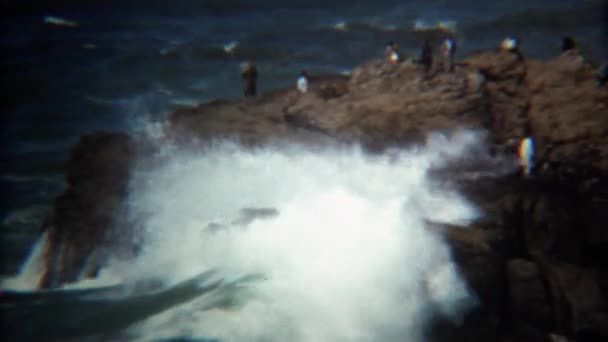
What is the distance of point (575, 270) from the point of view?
6719 millimetres

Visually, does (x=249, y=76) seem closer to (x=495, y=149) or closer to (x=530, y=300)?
(x=495, y=149)

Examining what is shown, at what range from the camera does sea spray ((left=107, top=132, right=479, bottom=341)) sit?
656 centimetres

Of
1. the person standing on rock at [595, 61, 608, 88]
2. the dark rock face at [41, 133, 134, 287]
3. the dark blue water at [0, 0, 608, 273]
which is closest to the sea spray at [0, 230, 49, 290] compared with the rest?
the dark rock face at [41, 133, 134, 287]

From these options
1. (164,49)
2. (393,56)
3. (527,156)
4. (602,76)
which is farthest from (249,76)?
(164,49)

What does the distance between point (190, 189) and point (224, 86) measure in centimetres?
933

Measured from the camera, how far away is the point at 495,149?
7.34 m

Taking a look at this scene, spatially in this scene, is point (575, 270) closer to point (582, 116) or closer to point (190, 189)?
point (582, 116)

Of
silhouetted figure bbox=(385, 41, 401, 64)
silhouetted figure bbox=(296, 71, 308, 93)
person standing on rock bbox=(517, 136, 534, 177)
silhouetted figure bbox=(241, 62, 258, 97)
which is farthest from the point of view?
silhouetted figure bbox=(241, 62, 258, 97)

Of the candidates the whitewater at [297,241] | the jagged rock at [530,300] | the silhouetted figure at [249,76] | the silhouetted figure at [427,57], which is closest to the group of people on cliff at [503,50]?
the silhouetted figure at [427,57]

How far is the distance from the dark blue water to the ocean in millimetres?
44

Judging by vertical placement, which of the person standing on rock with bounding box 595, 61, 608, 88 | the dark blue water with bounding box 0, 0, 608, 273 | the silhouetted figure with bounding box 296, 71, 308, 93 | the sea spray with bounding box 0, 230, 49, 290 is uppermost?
the dark blue water with bounding box 0, 0, 608, 273

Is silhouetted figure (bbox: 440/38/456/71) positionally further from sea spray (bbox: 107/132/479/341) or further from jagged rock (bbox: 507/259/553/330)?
jagged rock (bbox: 507/259/553/330)

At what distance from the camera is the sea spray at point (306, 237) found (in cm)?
656

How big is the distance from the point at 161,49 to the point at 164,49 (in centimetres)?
13
